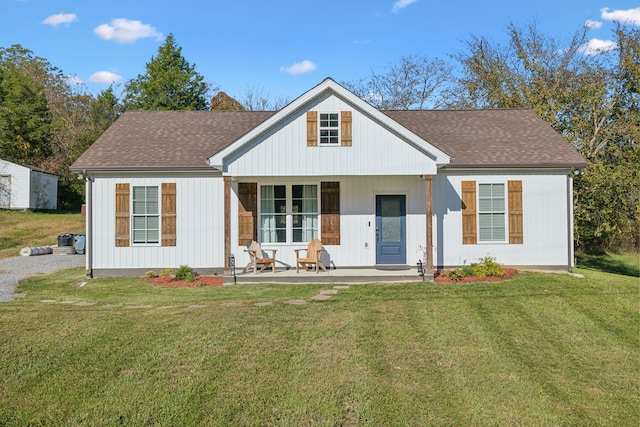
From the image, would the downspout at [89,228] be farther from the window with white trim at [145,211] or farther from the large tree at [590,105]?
the large tree at [590,105]

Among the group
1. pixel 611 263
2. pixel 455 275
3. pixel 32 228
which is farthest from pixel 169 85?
pixel 611 263

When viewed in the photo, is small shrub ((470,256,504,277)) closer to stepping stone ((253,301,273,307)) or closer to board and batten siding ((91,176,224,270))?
stepping stone ((253,301,273,307))

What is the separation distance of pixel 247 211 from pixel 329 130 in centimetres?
321

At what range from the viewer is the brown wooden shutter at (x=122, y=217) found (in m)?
12.7

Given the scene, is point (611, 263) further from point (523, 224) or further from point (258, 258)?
point (258, 258)

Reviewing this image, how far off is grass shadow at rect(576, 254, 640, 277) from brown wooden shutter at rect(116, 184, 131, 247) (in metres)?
17.4

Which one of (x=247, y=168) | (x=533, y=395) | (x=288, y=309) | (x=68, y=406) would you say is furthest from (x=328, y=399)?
(x=247, y=168)

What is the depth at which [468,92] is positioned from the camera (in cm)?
2661

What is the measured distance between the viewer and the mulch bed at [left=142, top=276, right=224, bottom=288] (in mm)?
11426

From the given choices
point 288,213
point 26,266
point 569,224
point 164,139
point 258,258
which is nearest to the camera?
point 258,258

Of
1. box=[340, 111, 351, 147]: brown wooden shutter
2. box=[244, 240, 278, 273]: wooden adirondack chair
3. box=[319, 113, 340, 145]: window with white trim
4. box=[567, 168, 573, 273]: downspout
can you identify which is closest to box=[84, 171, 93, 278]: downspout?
box=[244, 240, 278, 273]: wooden adirondack chair

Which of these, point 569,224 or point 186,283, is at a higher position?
point 569,224

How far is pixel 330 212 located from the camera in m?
13.0

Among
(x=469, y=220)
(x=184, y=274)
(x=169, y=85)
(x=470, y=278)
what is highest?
(x=169, y=85)
